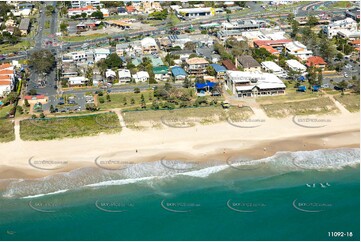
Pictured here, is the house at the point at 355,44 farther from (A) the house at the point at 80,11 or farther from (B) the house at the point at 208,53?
(A) the house at the point at 80,11

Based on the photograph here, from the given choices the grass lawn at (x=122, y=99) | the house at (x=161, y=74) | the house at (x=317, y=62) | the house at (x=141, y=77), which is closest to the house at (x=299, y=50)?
the house at (x=317, y=62)

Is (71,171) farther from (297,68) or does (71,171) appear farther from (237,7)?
(237,7)

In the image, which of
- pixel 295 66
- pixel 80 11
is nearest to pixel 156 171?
pixel 295 66

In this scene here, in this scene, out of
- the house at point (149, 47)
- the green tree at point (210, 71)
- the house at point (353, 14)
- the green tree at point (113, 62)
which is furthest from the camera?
the house at point (353, 14)

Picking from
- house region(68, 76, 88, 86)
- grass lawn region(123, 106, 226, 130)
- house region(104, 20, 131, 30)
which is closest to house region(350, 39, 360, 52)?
grass lawn region(123, 106, 226, 130)

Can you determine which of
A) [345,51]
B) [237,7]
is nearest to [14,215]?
[345,51]

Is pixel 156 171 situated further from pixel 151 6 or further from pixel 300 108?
pixel 151 6

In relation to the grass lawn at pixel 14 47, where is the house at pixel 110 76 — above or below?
below
